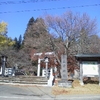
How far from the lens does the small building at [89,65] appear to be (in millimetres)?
15953

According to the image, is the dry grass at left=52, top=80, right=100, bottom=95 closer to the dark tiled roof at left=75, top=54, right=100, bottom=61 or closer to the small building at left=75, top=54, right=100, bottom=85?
the small building at left=75, top=54, right=100, bottom=85

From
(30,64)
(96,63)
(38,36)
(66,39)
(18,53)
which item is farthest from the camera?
(18,53)

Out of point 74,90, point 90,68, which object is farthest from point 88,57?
point 74,90

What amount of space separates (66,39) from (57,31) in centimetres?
172

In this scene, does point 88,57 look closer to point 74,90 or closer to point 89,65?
point 89,65

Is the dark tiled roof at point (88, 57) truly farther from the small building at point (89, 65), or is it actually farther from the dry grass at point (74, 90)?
the dry grass at point (74, 90)

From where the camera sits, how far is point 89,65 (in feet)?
53.3

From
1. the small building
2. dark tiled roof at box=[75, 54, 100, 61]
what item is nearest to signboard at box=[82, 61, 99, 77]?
the small building

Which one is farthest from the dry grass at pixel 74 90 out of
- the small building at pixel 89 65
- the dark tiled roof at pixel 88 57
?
the dark tiled roof at pixel 88 57

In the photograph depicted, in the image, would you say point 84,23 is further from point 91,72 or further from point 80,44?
point 91,72

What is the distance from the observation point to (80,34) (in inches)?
1016

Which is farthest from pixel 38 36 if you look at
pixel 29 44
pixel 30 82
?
pixel 30 82

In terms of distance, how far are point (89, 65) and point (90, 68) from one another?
26 centimetres

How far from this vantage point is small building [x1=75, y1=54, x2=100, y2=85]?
1595cm
